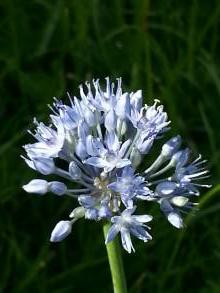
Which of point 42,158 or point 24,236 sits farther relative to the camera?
point 24,236

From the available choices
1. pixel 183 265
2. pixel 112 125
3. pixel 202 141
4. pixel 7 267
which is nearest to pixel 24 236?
pixel 7 267

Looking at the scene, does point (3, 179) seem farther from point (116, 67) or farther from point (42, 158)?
point (42, 158)

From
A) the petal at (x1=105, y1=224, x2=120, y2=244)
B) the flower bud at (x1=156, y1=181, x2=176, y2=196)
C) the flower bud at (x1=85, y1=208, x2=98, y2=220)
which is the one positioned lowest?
the petal at (x1=105, y1=224, x2=120, y2=244)

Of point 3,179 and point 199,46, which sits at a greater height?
point 199,46

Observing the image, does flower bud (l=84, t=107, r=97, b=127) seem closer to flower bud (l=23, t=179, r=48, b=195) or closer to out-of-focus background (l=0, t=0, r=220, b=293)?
flower bud (l=23, t=179, r=48, b=195)

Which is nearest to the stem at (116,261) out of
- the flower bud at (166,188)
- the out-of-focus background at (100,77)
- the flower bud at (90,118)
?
the flower bud at (166,188)

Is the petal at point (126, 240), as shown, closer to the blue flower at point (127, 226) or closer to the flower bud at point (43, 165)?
the blue flower at point (127, 226)

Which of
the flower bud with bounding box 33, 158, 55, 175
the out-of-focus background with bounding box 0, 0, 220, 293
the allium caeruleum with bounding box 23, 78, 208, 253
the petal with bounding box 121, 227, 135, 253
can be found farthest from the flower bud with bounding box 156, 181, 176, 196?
the out-of-focus background with bounding box 0, 0, 220, 293
